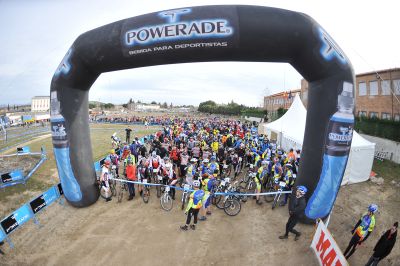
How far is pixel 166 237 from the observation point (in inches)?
263

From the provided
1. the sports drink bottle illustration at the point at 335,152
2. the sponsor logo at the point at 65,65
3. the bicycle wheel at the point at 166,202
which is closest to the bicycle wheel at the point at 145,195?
the bicycle wheel at the point at 166,202

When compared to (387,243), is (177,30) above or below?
above

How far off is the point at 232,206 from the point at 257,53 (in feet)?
A: 17.1

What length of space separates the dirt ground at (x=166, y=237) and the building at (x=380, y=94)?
13660mm

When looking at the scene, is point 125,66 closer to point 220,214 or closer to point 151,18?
point 151,18

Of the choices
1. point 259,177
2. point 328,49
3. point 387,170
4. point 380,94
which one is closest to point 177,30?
point 328,49

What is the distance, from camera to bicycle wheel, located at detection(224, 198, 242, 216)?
8.06 m

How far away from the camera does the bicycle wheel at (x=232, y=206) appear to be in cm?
806

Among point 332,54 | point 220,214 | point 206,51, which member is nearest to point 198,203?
point 220,214

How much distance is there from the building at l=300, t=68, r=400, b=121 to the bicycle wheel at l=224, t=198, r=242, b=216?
14.2m

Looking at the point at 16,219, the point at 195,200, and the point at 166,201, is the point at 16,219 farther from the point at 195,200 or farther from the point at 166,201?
the point at 195,200

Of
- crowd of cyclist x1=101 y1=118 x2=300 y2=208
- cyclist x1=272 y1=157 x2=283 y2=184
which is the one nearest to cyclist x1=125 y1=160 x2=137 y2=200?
crowd of cyclist x1=101 y1=118 x2=300 y2=208

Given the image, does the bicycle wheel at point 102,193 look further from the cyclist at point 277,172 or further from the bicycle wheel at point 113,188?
the cyclist at point 277,172

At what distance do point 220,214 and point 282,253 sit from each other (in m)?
2.50
